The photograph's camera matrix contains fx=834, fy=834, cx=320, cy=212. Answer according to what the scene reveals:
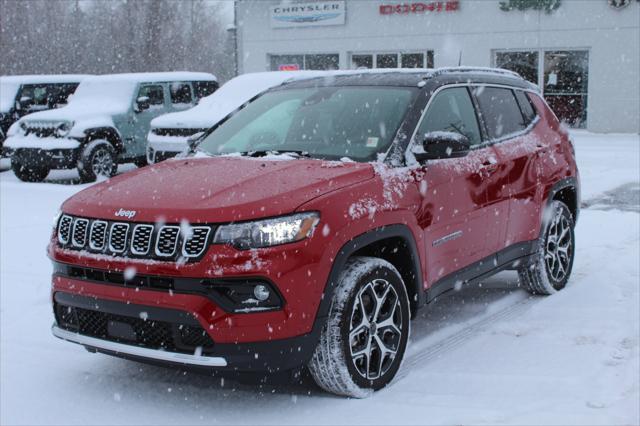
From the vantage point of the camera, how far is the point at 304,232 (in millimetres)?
3922

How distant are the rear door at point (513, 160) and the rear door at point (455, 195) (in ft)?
0.49

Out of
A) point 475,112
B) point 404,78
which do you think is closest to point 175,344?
point 404,78

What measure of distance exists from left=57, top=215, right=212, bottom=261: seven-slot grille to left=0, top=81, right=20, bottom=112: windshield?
43.7 ft

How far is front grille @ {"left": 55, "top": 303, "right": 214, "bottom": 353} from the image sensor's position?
389 centimetres

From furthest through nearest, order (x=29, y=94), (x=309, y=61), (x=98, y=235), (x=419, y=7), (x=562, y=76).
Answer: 1. (x=309, y=61)
2. (x=419, y=7)
3. (x=562, y=76)
4. (x=29, y=94)
5. (x=98, y=235)

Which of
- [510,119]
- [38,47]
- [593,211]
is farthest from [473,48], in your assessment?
[38,47]

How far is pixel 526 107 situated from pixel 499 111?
541mm

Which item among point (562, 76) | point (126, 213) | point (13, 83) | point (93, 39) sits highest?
point (93, 39)

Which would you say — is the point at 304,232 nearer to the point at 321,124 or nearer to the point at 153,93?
the point at 321,124

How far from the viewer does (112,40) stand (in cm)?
5712

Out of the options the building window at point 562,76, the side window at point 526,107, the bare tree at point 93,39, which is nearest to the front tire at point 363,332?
the side window at point 526,107

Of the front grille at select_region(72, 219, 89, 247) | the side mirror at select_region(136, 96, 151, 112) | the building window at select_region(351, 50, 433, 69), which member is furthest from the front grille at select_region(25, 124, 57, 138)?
the building window at select_region(351, 50, 433, 69)

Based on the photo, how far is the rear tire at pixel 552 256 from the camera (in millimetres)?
6285

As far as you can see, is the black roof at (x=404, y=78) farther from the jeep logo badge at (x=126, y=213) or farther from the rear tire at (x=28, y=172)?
the rear tire at (x=28, y=172)
